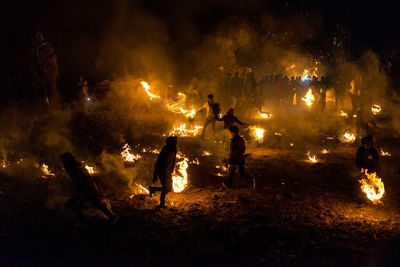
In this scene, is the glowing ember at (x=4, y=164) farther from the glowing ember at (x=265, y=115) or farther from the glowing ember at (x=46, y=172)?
the glowing ember at (x=265, y=115)

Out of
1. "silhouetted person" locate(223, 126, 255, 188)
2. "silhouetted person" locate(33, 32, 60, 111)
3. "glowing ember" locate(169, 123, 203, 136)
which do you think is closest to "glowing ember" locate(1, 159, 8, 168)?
"silhouetted person" locate(33, 32, 60, 111)

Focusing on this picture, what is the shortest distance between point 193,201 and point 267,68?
34.1 meters

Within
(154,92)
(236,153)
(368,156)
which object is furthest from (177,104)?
(368,156)

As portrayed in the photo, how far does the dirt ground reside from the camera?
4.79 metres

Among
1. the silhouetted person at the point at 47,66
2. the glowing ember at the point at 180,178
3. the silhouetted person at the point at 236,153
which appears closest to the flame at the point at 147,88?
the silhouetted person at the point at 47,66

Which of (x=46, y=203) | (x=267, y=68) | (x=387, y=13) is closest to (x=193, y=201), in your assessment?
(x=46, y=203)

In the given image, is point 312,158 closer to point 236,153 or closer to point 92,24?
point 236,153

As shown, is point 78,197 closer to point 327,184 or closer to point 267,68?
point 327,184

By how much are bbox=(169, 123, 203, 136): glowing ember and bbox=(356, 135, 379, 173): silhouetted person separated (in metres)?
7.44

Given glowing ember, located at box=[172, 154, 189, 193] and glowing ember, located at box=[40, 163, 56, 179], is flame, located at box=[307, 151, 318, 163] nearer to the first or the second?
glowing ember, located at box=[172, 154, 189, 193]

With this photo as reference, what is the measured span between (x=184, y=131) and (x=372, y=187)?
8.16 meters

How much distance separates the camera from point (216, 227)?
566cm

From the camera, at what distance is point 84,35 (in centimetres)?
1622

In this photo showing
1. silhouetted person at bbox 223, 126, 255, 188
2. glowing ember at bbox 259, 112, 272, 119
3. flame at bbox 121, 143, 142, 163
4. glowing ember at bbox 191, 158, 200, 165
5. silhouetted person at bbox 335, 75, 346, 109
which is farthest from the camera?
silhouetted person at bbox 335, 75, 346, 109
